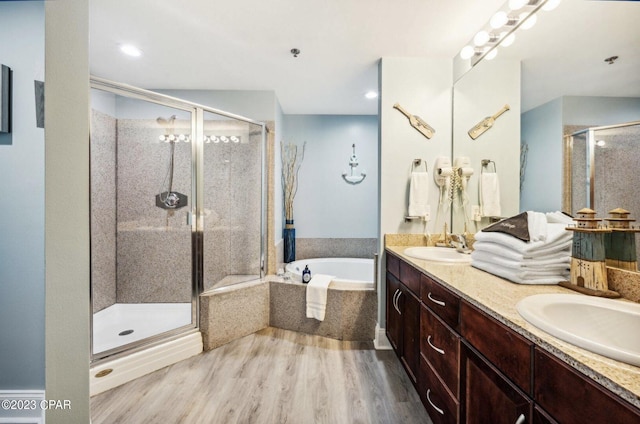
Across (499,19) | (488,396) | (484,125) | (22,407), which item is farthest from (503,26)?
(22,407)

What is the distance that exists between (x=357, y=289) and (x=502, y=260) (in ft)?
4.14

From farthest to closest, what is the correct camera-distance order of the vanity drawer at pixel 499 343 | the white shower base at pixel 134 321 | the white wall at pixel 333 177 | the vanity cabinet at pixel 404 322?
the white wall at pixel 333 177 < the white shower base at pixel 134 321 < the vanity cabinet at pixel 404 322 < the vanity drawer at pixel 499 343

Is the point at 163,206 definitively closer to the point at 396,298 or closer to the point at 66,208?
the point at 66,208

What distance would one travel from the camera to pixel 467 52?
1910mm

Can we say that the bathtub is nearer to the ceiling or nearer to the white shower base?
the white shower base

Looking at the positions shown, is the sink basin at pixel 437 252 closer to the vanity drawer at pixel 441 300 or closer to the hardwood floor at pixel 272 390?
the vanity drawer at pixel 441 300

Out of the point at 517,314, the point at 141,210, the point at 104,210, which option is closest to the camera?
the point at 517,314

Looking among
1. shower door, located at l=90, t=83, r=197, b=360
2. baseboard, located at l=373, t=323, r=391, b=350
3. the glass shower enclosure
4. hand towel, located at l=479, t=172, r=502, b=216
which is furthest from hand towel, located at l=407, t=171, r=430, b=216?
shower door, located at l=90, t=83, r=197, b=360

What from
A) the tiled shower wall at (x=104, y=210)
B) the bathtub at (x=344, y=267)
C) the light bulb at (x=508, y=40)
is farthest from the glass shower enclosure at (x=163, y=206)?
the light bulb at (x=508, y=40)

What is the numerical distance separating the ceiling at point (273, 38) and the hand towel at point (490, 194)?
0.63 meters

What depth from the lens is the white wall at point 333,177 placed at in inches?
139

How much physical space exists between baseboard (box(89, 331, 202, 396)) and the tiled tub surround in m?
0.13

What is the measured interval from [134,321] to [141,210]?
1.00m

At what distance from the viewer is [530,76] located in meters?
1.46
